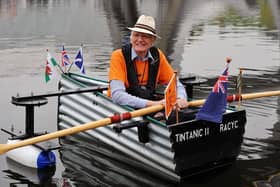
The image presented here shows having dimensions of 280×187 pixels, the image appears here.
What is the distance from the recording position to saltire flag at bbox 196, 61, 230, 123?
263 inches

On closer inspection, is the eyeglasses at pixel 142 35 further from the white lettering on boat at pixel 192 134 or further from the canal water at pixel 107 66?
the canal water at pixel 107 66

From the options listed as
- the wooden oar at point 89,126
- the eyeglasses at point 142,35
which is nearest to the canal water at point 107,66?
the wooden oar at point 89,126

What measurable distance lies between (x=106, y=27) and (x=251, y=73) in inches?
483

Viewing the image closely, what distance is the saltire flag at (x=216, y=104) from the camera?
6688 millimetres

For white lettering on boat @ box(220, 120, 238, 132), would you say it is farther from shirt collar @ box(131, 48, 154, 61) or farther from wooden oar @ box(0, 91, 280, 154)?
shirt collar @ box(131, 48, 154, 61)

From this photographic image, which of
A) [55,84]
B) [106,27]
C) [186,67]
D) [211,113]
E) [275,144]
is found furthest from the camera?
[106,27]

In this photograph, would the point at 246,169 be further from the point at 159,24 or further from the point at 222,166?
the point at 159,24

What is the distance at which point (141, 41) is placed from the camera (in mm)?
7672

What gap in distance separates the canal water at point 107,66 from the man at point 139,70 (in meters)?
1.03

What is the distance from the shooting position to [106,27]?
25.8m

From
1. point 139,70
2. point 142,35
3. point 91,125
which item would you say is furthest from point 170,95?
point 139,70

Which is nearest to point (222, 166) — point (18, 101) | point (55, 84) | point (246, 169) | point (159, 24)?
point (246, 169)

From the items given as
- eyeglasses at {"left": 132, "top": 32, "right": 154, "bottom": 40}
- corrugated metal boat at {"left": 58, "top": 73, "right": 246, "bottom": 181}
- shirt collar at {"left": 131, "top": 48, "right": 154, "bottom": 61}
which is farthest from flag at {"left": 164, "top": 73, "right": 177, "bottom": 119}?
shirt collar at {"left": 131, "top": 48, "right": 154, "bottom": 61}

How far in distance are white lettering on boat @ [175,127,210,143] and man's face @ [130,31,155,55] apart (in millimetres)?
1411
